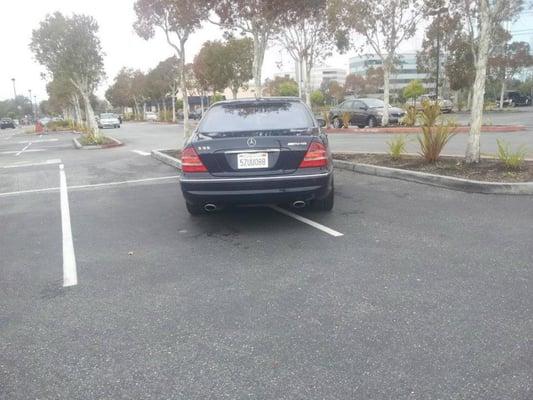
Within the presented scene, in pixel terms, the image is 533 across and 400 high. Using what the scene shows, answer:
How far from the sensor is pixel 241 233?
17.4 ft

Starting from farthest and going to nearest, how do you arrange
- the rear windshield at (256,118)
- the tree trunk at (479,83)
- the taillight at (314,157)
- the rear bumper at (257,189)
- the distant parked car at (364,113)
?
the distant parked car at (364,113) → the tree trunk at (479,83) → the rear windshield at (256,118) → the taillight at (314,157) → the rear bumper at (257,189)


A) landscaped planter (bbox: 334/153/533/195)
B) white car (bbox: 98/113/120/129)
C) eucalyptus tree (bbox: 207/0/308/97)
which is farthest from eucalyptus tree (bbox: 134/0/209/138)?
white car (bbox: 98/113/120/129)

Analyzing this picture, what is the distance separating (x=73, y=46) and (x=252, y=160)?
17.2m

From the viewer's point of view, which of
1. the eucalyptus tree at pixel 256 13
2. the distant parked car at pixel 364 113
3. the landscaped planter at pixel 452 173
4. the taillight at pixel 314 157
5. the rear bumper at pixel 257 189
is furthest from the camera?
the distant parked car at pixel 364 113

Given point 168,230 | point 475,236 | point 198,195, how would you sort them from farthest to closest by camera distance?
point 168,230
point 198,195
point 475,236

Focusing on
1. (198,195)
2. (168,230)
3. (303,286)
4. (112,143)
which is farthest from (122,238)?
(112,143)

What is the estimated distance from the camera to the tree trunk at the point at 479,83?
7.71 metres

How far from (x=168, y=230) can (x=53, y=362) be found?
288 cm

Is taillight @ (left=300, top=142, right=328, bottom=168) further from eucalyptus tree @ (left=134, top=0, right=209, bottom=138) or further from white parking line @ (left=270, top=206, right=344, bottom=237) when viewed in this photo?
eucalyptus tree @ (left=134, top=0, right=209, bottom=138)

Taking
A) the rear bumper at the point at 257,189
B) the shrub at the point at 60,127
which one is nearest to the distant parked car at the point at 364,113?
the rear bumper at the point at 257,189

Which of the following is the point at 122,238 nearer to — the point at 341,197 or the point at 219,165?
the point at 219,165

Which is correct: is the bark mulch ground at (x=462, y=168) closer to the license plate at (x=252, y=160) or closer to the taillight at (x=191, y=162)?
the license plate at (x=252, y=160)

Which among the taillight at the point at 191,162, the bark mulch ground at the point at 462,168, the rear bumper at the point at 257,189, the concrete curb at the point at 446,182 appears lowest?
the concrete curb at the point at 446,182

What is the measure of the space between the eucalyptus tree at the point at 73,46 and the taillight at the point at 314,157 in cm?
1719
